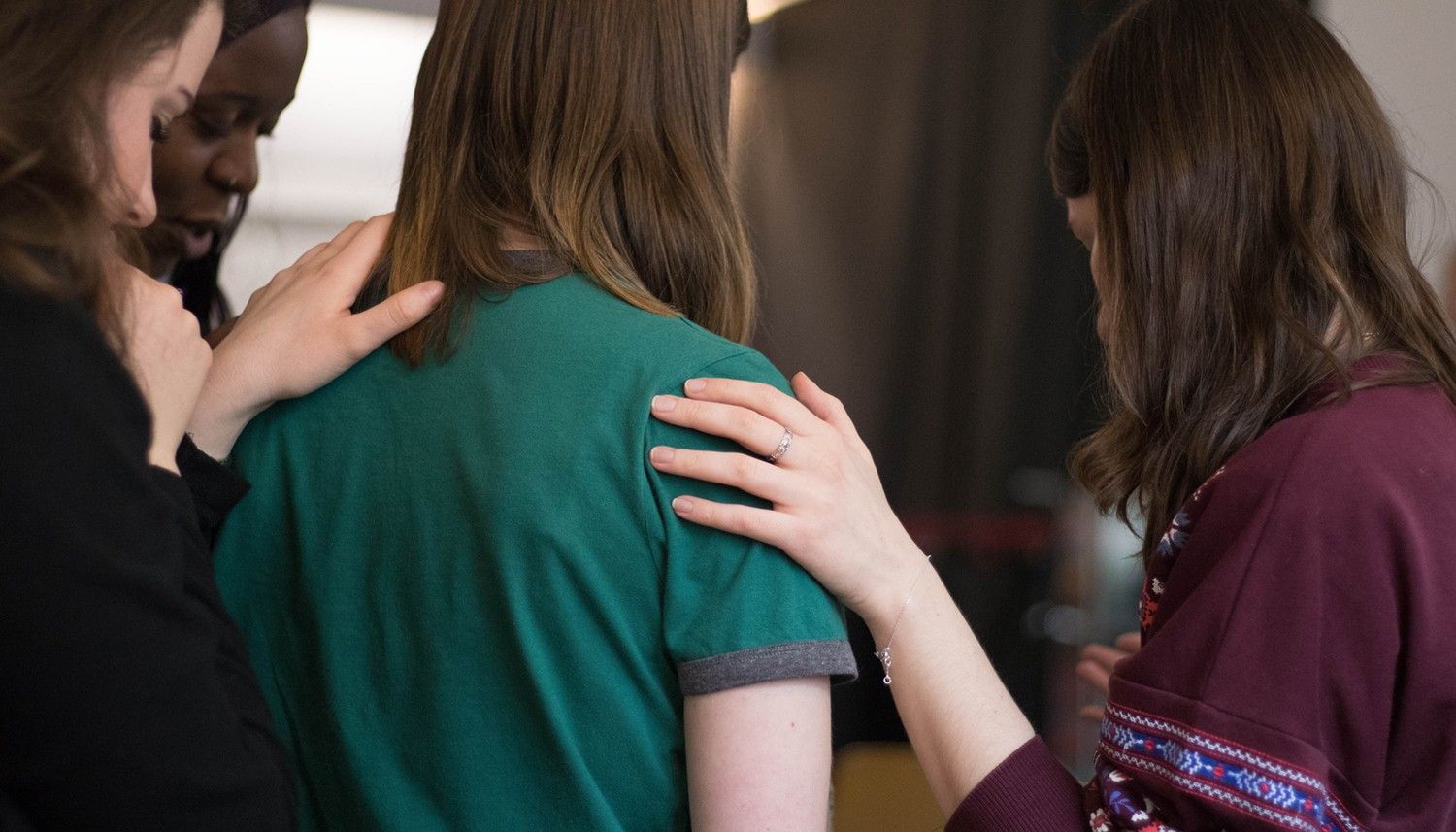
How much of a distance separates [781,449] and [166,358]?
0.44 meters

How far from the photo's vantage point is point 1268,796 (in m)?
0.90

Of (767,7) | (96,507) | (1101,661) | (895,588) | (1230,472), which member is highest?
(767,7)

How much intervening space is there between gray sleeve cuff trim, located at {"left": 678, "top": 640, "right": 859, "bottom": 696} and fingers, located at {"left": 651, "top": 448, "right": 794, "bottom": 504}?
0.11 meters

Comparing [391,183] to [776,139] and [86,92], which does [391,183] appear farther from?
[86,92]

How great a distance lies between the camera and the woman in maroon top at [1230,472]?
0.91m

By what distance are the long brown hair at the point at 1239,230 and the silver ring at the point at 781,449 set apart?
1.21 ft

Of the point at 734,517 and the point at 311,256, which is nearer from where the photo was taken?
the point at 734,517

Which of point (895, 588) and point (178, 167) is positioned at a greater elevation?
point (178, 167)

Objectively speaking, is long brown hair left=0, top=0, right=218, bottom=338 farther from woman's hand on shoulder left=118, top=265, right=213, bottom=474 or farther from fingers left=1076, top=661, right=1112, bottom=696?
fingers left=1076, top=661, right=1112, bottom=696

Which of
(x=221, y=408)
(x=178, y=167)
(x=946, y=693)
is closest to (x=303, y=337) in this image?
(x=221, y=408)

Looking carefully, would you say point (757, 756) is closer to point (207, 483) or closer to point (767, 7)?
point (207, 483)

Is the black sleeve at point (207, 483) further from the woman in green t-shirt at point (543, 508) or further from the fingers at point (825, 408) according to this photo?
the fingers at point (825, 408)

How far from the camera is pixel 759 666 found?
0.83m

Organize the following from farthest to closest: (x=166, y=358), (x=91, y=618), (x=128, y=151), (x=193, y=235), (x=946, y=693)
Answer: (x=193, y=235), (x=946, y=693), (x=166, y=358), (x=128, y=151), (x=91, y=618)
